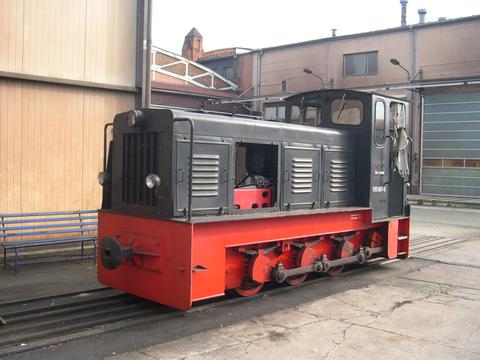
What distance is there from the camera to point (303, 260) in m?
6.81

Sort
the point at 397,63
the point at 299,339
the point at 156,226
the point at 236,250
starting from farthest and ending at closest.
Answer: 1. the point at 397,63
2. the point at 236,250
3. the point at 156,226
4. the point at 299,339

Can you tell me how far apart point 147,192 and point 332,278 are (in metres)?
3.31

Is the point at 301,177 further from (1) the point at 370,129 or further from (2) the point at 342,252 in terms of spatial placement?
(1) the point at 370,129

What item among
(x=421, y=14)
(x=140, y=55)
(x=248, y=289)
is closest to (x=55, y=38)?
(x=140, y=55)

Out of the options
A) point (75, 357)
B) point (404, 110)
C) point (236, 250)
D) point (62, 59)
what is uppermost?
point (62, 59)

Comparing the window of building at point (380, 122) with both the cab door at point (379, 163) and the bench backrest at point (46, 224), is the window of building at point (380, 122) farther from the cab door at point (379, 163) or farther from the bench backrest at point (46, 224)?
the bench backrest at point (46, 224)

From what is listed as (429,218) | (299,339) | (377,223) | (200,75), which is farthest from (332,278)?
(200,75)

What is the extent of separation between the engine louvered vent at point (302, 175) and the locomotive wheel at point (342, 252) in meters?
1.06

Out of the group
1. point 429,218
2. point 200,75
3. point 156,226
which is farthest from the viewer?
point 200,75

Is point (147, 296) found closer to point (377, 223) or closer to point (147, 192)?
point (147, 192)

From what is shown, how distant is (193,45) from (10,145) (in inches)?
1218

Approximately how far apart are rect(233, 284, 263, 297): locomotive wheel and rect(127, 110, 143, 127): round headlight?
91.2 inches

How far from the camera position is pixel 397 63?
24016 mm

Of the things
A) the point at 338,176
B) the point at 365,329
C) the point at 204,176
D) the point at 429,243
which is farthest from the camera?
the point at 429,243
